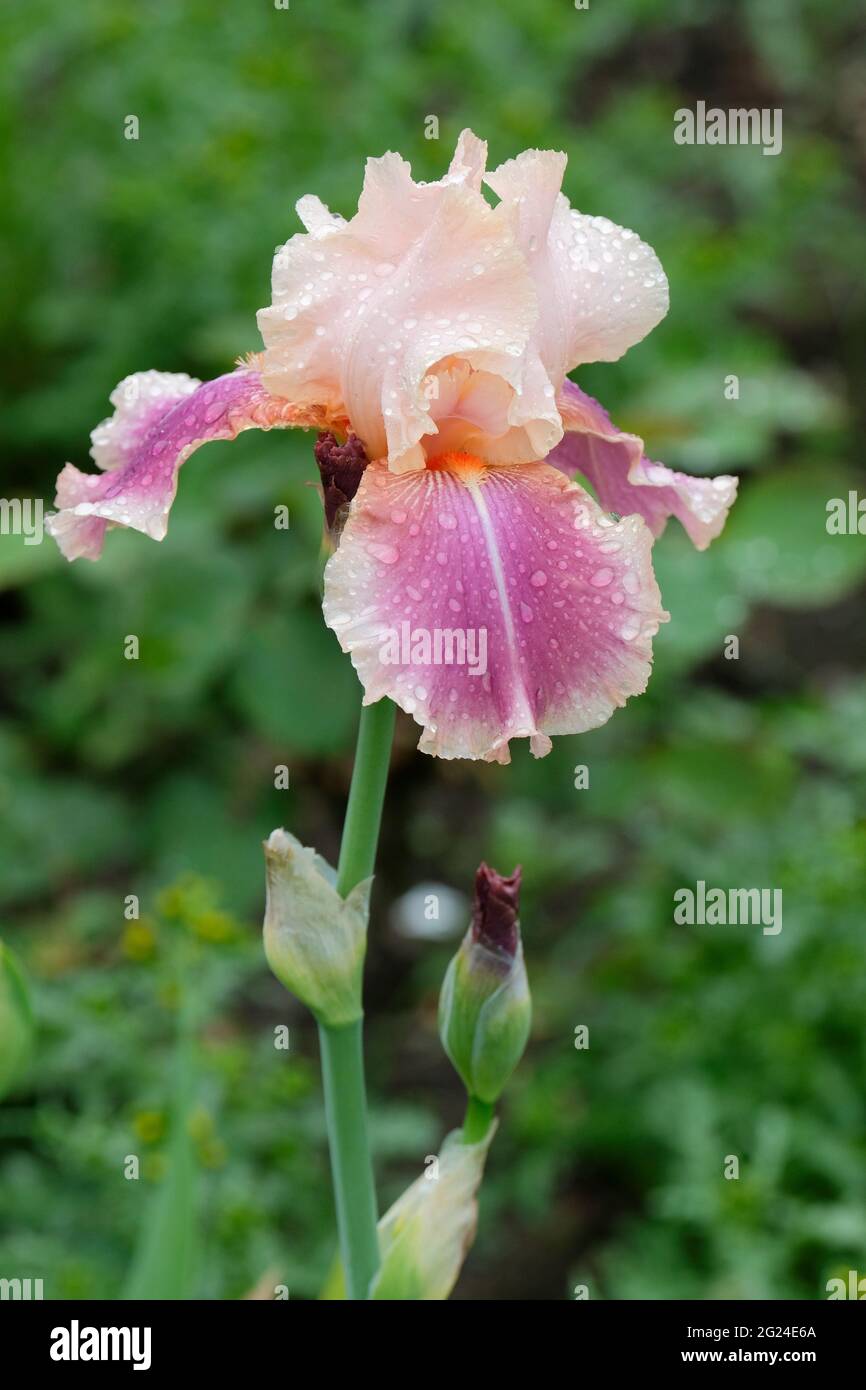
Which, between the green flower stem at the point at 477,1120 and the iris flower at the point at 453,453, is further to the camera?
the green flower stem at the point at 477,1120

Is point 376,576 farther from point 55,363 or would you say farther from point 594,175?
point 55,363

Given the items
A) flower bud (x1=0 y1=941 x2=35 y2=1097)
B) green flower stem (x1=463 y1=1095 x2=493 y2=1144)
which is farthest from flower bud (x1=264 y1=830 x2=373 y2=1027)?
flower bud (x1=0 y1=941 x2=35 y2=1097)

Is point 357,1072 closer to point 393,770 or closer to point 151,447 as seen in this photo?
point 151,447

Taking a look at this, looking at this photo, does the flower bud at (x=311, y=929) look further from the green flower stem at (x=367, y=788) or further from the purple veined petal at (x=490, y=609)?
the purple veined petal at (x=490, y=609)

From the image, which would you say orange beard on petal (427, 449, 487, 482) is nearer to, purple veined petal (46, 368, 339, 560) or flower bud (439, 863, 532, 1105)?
purple veined petal (46, 368, 339, 560)

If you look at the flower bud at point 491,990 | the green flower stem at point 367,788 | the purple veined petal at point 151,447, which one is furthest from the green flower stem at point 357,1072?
the purple veined petal at point 151,447

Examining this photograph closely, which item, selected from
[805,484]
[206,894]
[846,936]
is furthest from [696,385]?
[206,894]
